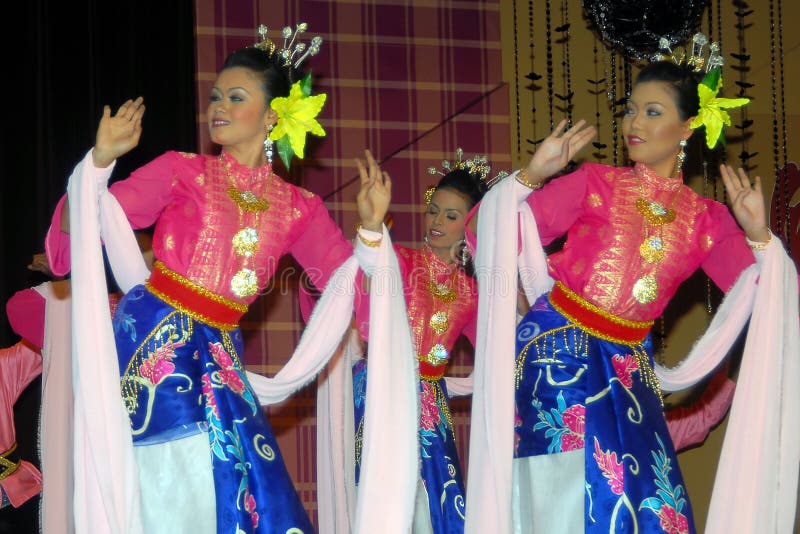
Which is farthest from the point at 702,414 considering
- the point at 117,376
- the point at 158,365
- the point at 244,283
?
the point at 117,376

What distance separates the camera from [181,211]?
3.77m

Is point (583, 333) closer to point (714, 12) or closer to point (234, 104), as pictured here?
point (234, 104)

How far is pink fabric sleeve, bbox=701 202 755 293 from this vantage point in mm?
4070

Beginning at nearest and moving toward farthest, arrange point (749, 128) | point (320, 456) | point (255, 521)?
point (255, 521) < point (320, 456) < point (749, 128)

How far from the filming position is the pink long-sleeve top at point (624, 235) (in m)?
3.94

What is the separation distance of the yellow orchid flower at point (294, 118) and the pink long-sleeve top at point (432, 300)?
0.95m

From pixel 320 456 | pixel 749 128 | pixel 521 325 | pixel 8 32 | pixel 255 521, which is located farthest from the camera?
pixel 749 128

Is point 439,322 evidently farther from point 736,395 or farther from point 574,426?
point 736,395

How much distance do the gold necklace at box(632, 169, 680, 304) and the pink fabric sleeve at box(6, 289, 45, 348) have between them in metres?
2.34

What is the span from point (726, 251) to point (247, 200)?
1.51 meters

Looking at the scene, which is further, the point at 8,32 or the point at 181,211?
the point at 8,32

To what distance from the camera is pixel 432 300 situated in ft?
16.1

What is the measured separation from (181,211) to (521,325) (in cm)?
111

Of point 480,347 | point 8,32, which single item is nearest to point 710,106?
point 480,347
